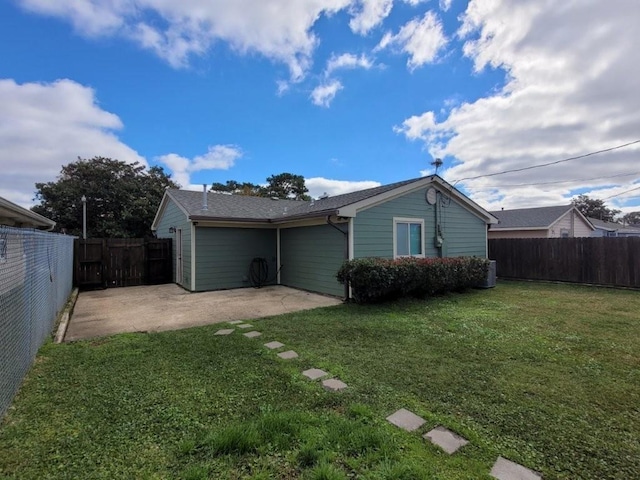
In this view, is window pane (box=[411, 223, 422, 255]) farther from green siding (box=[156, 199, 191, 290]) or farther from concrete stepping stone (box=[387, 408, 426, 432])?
concrete stepping stone (box=[387, 408, 426, 432])

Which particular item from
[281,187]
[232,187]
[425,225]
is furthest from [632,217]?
[425,225]

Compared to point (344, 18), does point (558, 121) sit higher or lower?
lower

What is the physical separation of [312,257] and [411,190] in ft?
11.3

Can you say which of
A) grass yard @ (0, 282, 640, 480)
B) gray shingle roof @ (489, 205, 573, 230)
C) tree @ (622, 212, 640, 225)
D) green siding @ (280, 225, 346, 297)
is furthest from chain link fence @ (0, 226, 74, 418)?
tree @ (622, 212, 640, 225)

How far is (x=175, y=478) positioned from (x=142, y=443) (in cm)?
51

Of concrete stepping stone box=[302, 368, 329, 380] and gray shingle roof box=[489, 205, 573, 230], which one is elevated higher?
gray shingle roof box=[489, 205, 573, 230]

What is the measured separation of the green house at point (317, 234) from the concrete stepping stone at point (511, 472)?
593 cm

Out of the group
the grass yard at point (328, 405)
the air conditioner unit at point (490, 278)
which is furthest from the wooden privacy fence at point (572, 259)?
the grass yard at point (328, 405)

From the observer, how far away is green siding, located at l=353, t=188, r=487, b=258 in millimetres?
8258

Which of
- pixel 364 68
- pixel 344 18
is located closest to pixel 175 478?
pixel 344 18

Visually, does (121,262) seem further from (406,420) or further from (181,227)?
(406,420)

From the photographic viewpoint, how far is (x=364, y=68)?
970cm

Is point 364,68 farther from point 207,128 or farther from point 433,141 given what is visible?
point 207,128

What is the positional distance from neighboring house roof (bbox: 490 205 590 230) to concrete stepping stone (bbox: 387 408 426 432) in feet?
54.7
